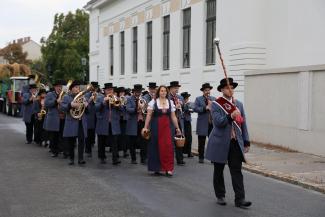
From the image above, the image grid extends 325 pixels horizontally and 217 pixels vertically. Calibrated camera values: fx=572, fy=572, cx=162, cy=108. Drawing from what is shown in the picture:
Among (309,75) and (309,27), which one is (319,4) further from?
(309,75)

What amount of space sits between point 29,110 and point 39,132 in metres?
0.82

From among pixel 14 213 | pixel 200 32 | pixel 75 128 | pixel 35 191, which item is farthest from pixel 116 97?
pixel 200 32

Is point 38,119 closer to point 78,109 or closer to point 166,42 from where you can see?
point 78,109

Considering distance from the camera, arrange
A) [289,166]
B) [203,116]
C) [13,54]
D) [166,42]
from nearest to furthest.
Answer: [289,166] → [203,116] → [166,42] → [13,54]

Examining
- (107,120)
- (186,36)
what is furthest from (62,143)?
(186,36)

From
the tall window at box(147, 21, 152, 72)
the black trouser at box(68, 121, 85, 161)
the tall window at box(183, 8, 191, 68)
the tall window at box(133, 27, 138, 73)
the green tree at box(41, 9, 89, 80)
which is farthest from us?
the green tree at box(41, 9, 89, 80)

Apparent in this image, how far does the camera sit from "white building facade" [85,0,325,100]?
1895cm

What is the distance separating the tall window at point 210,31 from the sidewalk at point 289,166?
7.48 m

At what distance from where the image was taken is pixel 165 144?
36.8 feet

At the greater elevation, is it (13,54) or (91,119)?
(13,54)

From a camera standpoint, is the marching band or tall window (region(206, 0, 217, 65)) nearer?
the marching band

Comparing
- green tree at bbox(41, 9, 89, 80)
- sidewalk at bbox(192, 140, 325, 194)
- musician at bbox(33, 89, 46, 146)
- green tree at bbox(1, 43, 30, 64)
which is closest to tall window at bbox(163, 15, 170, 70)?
musician at bbox(33, 89, 46, 146)

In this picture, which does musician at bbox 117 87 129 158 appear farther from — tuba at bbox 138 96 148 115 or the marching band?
tuba at bbox 138 96 148 115

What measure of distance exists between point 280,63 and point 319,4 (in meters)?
2.49
